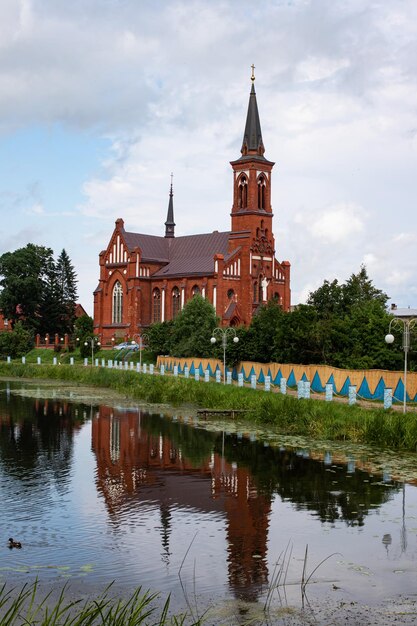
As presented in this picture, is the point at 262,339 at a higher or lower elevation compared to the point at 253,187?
lower

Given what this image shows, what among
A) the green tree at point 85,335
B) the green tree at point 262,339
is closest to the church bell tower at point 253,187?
the green tree at point 85,335

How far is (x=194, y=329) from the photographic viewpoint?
69.1 metres

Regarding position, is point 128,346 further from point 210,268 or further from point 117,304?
point 210,268

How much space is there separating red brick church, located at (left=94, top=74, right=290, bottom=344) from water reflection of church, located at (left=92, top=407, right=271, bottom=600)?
181 ft

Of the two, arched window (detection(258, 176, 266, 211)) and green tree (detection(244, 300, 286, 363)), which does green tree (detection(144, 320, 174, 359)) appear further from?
green tree (detection(244, 300, 286, 363))

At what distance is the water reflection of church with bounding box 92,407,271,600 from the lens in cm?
1454

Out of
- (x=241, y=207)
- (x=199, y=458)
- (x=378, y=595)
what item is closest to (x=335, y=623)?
(x=378, y=595)

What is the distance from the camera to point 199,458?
84.0 feet

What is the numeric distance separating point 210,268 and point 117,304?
13.4m

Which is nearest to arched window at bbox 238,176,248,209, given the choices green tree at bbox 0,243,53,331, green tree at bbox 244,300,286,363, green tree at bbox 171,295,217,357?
green tree at bbox 171,295,217,357

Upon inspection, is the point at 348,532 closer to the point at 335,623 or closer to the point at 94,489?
the point at 335,623

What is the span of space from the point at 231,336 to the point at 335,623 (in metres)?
43.5

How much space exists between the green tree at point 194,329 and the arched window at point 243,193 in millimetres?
21571

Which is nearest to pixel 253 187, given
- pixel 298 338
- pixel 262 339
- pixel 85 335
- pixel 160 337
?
pixel 160 337
